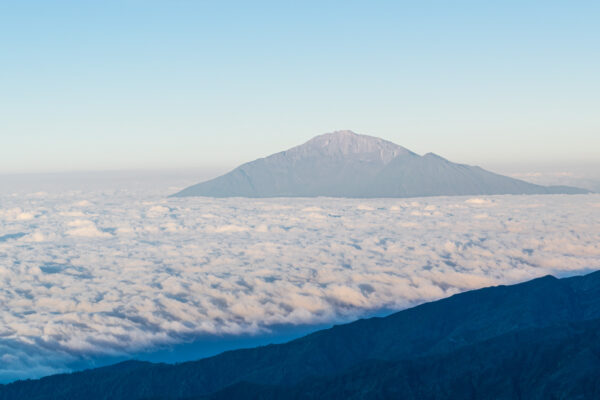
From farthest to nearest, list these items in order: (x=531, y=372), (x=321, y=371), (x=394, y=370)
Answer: (x=321, y=371)
(x=394, y=370)
(x=531, y=372)

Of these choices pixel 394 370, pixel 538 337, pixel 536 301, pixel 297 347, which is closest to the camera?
pixel 394 370

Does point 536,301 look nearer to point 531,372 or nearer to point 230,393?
point 531,372

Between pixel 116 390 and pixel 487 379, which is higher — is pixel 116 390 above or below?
below

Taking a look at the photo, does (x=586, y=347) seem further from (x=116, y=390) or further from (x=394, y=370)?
(x=116, y=390)

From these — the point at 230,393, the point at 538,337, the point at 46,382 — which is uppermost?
the point at 538,337

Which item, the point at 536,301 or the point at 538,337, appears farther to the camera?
the point at 536,301

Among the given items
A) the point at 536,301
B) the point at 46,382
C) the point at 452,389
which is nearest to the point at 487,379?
the point at 452,389
